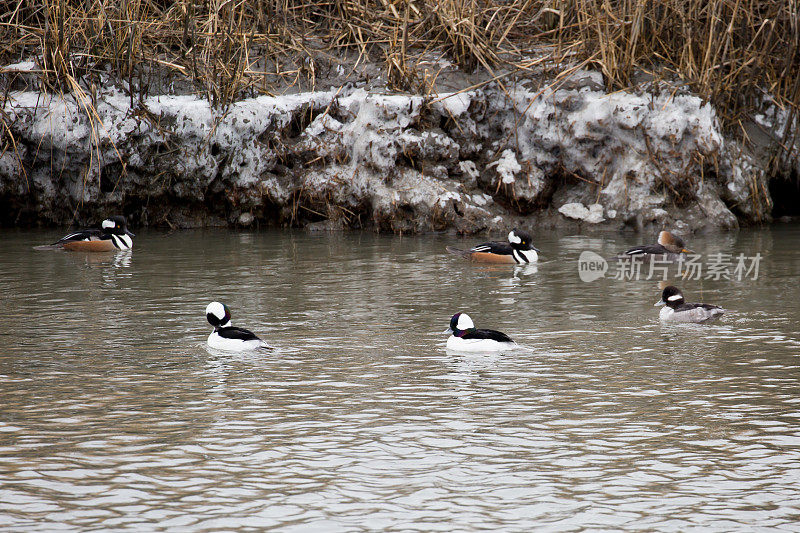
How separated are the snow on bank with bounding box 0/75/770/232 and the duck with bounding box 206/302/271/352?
764 cm

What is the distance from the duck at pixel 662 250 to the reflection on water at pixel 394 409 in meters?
1.14

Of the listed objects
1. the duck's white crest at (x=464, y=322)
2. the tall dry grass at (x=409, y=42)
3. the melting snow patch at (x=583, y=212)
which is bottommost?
the duck's white crest at (x=464, y=322)

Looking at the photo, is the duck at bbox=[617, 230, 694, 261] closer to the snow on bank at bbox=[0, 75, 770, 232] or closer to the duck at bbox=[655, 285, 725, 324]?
the snow on bank at bbox=[0, 75, 770, 232]

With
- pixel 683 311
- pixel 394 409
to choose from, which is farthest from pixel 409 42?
pixel 394 409

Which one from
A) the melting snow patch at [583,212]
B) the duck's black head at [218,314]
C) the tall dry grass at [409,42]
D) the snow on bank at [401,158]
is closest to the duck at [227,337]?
the duck's black head at [218,314]

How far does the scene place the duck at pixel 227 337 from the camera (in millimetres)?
7949

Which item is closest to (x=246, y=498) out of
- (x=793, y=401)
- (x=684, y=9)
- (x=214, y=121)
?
(x=793, y=401)

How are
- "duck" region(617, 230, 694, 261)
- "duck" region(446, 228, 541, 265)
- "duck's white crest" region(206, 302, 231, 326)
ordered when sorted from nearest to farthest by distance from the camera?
"duck's white crest" region(206, 302, 231, 326) < "duck" region(617, 230, 694, 261) < "duck" region(446, 228, 541, 265)

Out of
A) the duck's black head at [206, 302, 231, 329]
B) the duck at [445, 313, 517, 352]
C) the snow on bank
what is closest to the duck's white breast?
the duck at [445, 313, 517, 352]

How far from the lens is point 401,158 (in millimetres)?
15977

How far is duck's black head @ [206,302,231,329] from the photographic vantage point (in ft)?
27.3

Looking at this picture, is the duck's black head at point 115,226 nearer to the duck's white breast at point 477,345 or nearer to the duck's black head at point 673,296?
the duck's white breast at point 477,345

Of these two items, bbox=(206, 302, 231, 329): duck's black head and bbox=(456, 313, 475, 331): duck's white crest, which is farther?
bbox=(206, 302, 231, 329): duck's black head

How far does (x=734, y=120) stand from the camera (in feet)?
52.9
